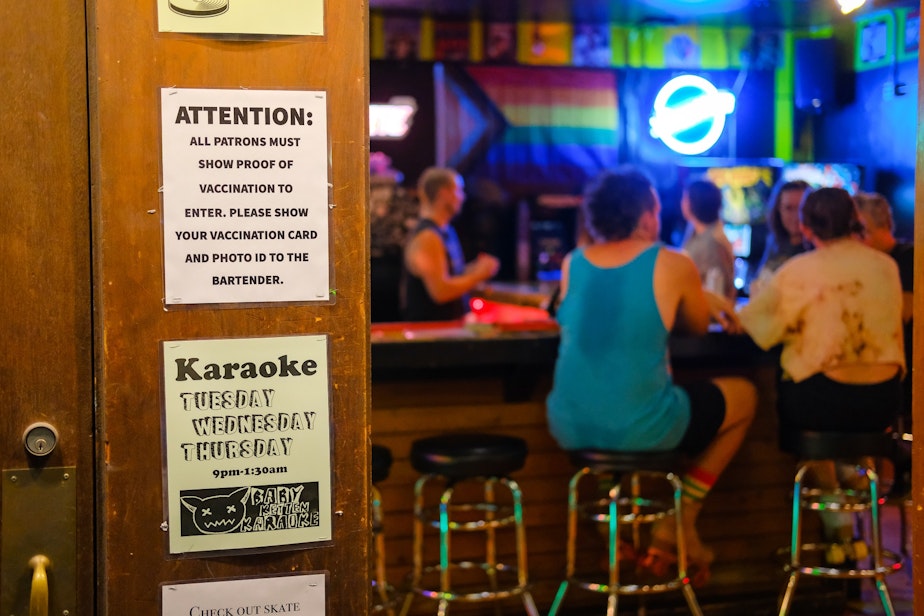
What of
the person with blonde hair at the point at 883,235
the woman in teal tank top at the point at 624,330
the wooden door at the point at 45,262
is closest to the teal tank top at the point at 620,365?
the woman in teal tank top at the point at 624,330

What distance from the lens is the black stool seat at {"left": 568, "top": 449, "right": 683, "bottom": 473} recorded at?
147 inches

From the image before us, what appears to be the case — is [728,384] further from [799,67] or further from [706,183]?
[799,67]

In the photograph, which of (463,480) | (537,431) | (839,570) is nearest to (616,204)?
(537,431)

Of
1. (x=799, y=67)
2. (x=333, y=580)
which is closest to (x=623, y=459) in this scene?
(x=333, y=580)

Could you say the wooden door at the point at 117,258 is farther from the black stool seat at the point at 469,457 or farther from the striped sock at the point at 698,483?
the striped sock at the point at 698,483

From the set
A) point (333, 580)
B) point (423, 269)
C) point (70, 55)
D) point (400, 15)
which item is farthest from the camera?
point (400, 15)

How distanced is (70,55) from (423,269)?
3.94 meters

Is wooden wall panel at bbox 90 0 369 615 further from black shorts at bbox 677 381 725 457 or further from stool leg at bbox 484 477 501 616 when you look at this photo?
black shorts at bbox 677 381 725 457

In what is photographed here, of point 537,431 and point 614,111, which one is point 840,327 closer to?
point 537,431

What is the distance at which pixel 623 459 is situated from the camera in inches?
147

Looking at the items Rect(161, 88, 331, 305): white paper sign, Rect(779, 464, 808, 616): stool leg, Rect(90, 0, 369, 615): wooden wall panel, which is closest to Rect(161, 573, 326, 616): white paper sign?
Rect(90, 0, 369, 615): wooden wall panel

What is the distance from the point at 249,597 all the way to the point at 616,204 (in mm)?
2373

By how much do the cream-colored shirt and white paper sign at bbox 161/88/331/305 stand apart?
2.61 metres

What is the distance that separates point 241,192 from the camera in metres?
1.79
